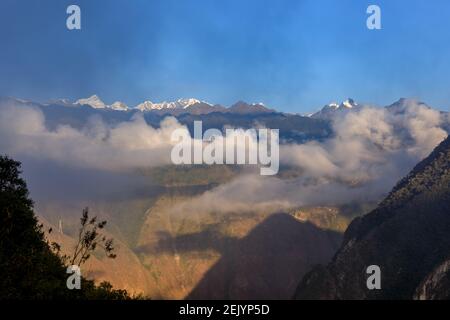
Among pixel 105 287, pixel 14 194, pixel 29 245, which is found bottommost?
pixel 105 287

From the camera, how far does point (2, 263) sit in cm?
6209

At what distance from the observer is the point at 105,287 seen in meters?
74.2
